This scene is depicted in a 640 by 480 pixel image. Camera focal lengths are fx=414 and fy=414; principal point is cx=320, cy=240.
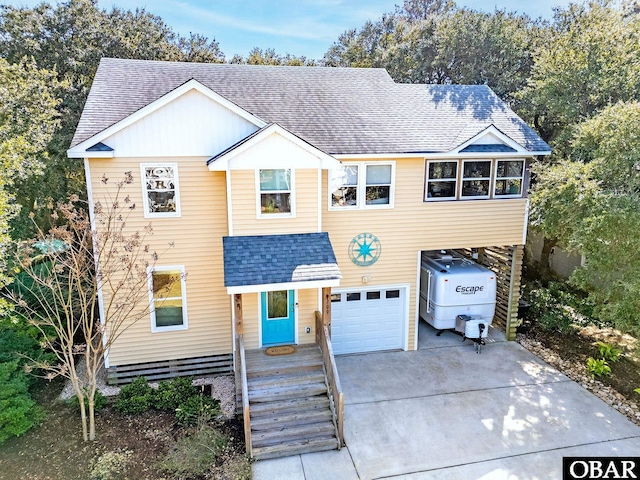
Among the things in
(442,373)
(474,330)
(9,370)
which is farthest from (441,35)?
(9,370)

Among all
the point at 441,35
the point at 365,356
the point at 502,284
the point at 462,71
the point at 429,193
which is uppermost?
the point at 441,35

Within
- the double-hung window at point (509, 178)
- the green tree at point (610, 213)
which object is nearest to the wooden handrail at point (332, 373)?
the double-hung window at point (509, 178)

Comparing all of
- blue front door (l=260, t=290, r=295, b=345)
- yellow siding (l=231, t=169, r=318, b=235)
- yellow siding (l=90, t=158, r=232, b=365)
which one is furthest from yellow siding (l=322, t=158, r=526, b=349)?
yellow siding (l=90, t=158, r=232, b=365)

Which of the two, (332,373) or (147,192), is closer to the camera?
(332,373)

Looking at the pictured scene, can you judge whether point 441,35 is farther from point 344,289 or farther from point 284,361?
point 284,361

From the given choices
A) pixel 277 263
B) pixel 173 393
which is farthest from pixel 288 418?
pixel 277 263

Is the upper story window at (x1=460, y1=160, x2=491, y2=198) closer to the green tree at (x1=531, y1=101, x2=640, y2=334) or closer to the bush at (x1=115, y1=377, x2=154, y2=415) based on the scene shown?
the green tree at (x1=531, y1=101, x2=640, y2=334)

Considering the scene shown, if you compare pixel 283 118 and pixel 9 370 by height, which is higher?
pixel 283 118

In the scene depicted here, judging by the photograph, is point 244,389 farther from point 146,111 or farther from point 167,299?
point 146,111
